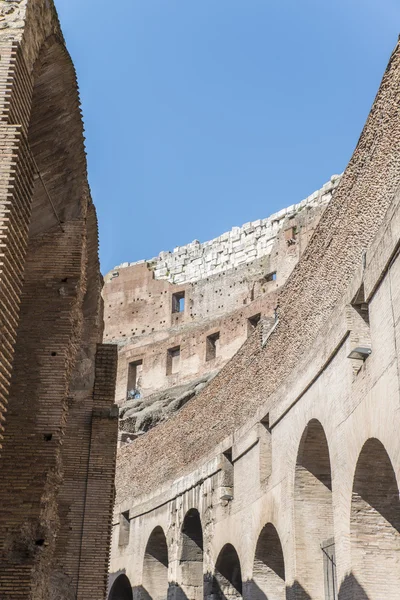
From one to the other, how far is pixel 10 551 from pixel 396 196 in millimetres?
5126

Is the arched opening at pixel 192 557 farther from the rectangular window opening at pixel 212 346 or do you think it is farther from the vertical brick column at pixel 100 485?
the rectangular window opening at pixel 212 346

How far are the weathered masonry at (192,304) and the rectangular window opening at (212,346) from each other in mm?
42

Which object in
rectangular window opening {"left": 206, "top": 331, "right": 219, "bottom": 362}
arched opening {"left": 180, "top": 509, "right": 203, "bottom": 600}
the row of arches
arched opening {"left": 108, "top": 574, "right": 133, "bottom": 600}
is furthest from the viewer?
rectangular window opening {"left": 206, "top": 331, "right": 219, "bottom": 362}

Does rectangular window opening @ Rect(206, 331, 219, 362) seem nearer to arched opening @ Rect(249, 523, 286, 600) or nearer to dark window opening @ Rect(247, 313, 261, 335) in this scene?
dark window opening @ Rect(247, 313, 261, 335)

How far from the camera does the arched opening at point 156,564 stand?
19.0m

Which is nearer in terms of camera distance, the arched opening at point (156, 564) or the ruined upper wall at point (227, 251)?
the arched opening at point (156, 564)

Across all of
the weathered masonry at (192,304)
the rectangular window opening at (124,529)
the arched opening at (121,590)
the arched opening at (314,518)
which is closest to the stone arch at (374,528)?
the arched opening at (314,518)

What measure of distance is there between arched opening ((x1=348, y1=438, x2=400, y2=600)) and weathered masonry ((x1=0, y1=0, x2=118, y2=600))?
10.7ft

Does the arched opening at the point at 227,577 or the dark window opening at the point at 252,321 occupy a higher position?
the dark window opening at the point at 252,321

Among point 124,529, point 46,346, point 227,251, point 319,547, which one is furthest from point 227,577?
point 227,251

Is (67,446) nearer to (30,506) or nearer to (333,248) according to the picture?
(30,506)

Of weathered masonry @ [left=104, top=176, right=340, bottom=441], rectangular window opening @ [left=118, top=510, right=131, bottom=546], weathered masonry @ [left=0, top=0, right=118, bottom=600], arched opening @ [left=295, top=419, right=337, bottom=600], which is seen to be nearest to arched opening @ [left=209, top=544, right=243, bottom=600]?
arched opening @ [left=295, top=419, right=337, bottom=600]

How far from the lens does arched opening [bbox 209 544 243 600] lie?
1483cm

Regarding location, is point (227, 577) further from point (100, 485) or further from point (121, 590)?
point (121, 590)
